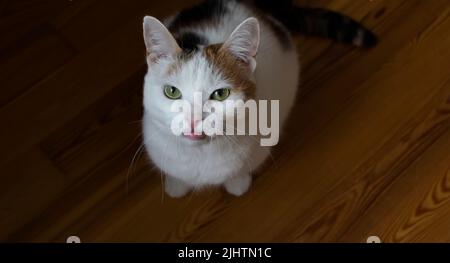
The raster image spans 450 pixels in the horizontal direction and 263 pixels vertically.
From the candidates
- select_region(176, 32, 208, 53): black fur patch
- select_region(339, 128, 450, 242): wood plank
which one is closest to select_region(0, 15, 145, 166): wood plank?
select_region(176, 32, 208, 53): black fur patch

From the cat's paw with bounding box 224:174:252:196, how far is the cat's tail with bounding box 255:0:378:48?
433 millimetres

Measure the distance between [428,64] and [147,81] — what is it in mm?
870

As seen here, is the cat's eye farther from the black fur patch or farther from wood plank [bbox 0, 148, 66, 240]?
wood plank [bbox 0, 148, 66, 240]

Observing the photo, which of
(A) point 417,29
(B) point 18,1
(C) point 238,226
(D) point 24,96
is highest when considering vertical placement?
(B) point 18,1

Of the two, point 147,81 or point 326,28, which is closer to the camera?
point 147,81

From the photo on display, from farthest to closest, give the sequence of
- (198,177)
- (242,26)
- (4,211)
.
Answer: (4,211)
(198,177)
(242,26)

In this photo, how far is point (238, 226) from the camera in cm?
127

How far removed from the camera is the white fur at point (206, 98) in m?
0.89

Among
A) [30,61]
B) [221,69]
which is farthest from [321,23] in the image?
[30,61]

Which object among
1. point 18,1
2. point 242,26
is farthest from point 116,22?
point 242,26

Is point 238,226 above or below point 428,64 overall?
below

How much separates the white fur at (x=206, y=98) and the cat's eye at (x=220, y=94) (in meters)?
0.01

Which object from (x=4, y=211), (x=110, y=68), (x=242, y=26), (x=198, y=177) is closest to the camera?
(x=242, y=26)

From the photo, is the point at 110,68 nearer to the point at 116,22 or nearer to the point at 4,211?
the point at 116,22
